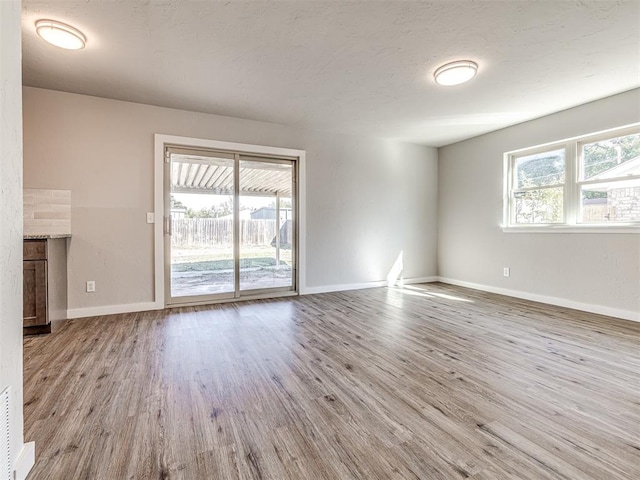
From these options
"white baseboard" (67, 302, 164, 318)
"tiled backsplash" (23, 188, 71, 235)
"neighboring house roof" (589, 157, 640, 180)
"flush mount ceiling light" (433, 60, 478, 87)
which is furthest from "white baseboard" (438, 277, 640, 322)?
"tiled backsplash" (23, 188, 71, 235)

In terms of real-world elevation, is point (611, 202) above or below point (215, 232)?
above

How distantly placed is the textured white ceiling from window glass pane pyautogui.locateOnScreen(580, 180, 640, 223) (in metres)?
1.07

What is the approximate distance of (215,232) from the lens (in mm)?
4062

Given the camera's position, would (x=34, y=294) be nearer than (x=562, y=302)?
Yes

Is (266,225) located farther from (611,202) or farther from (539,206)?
(611,202)

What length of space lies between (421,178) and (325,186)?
2.08 metres

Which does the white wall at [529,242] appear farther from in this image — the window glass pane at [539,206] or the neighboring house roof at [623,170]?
the neighboring house roof at [623,170]

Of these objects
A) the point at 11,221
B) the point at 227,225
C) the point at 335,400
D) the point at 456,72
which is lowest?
the point at 335,400

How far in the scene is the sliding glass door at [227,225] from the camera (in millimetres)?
3854

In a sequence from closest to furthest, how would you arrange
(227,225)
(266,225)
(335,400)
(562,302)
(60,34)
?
(335,400) < (60,34) < (562,302) < (227,225) < (266,225)

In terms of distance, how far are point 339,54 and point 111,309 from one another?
12.3 ft

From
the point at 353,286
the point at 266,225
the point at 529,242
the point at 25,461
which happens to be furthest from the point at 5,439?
the point at 529,242

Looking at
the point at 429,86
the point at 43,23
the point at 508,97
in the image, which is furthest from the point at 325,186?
the point at 43,23

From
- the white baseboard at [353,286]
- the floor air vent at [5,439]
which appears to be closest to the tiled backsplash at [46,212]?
the floor air vent at [5,439]
